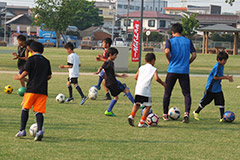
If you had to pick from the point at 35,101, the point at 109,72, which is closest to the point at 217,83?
the point at 109,72

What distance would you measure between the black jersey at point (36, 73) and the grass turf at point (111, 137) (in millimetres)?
874

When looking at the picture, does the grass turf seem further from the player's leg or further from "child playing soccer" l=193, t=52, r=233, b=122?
"child playing soccer" l=193, t=52, r=233, b=122

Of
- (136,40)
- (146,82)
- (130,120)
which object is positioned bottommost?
(130,120)

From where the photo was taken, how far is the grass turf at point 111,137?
6.42m

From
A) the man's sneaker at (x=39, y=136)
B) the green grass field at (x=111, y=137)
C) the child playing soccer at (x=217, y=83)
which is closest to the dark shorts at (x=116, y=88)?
the green grass field at (x=111, y=137)

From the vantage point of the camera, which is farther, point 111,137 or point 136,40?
point 136,40

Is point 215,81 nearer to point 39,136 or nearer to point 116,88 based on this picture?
point 116,88

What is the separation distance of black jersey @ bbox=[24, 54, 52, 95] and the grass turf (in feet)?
2.87

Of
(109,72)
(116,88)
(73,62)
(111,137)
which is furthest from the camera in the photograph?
(73,62)

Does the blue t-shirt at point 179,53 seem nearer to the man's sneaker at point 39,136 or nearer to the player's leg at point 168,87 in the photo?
the player's leg at point 168,87

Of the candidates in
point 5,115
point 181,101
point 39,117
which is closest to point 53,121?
point 5,115

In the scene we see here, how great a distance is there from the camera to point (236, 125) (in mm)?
9336

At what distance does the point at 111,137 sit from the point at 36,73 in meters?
1.75

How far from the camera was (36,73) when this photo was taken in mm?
7141
